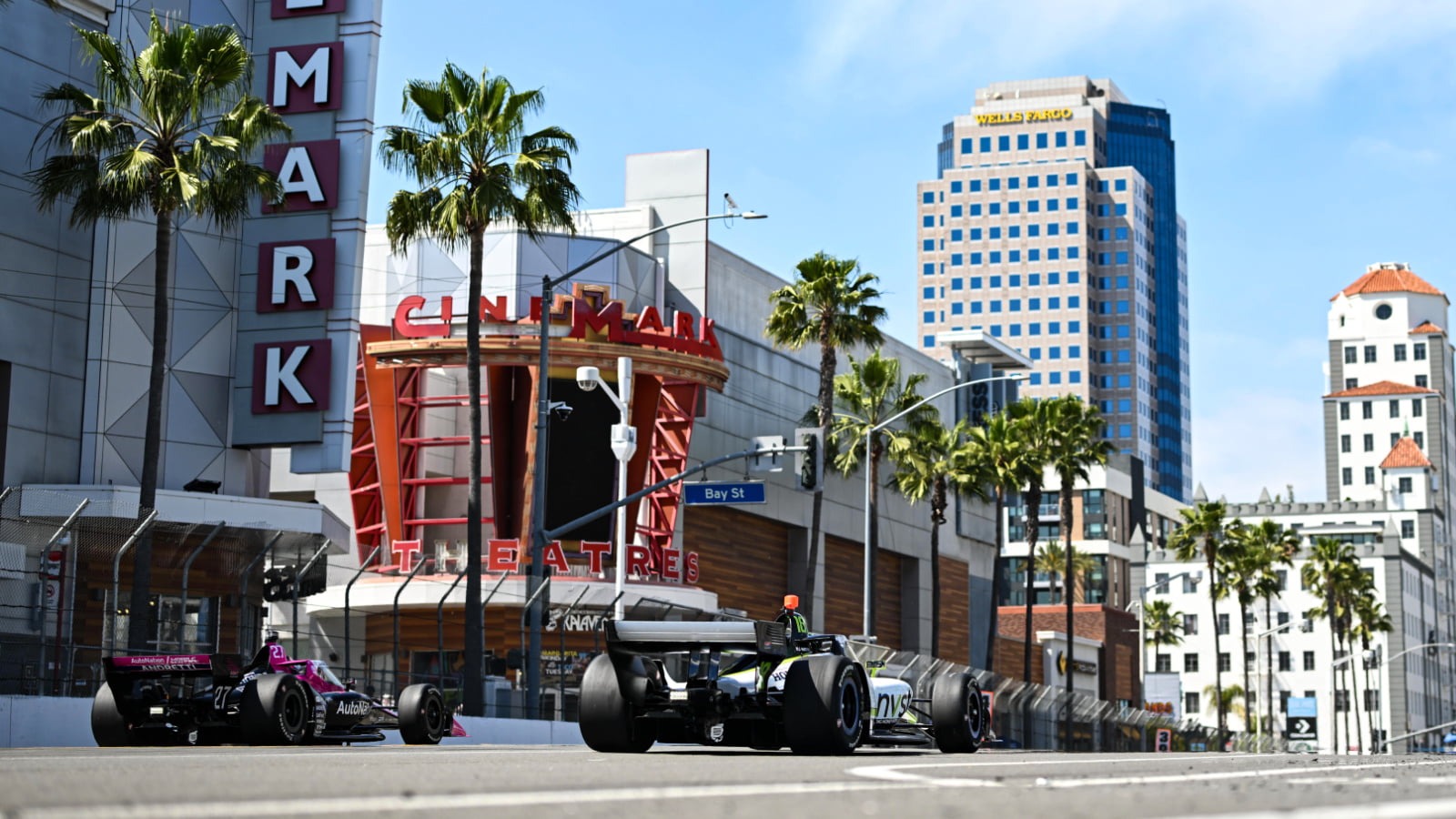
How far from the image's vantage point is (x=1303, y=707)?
134 meters

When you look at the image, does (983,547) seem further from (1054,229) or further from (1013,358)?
(1054,229)

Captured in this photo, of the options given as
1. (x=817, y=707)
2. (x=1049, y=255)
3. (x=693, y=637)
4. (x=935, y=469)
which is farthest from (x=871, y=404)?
(x=1049, y=255)

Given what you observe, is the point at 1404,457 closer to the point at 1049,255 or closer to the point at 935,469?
the point at 1049,255

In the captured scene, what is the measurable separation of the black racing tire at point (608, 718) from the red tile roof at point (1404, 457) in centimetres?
16126

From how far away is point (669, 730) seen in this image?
1557 centimetres

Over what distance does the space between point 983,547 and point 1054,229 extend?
102 meters

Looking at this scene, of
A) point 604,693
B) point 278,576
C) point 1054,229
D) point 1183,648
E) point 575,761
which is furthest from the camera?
point 1054,229

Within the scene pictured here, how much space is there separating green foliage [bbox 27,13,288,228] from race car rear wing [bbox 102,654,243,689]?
1396 centimetres

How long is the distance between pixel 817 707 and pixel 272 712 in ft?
23.4

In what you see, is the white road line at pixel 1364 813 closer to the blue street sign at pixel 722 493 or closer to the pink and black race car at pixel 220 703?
the pink and black race car at pixel 220 703

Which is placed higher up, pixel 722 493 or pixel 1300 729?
pixel 722 493

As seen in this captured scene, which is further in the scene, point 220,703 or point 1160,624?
point 1160,624

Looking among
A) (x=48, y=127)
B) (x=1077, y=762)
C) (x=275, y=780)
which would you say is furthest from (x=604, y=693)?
(x=48, y=127)

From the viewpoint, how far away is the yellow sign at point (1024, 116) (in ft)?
607
